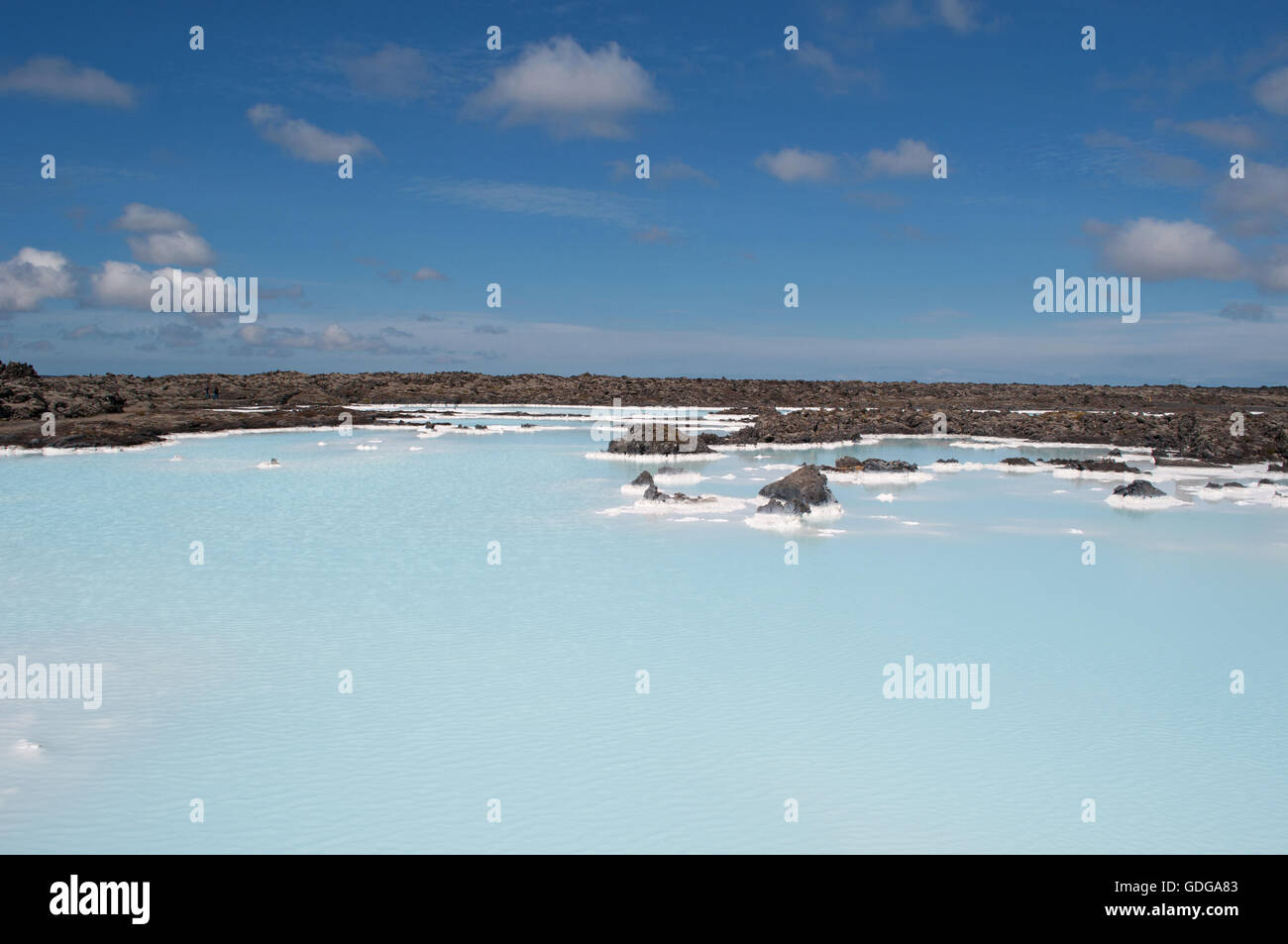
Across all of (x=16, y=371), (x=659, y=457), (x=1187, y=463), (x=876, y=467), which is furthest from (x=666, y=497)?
(x=16, y=371)

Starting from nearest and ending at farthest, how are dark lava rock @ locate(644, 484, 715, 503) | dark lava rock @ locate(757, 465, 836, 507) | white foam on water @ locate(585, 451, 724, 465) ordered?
dark lava rock @ locate(757, 465, 836, 507) → dark lava rock @ locate(644, 484, 715, 503) → white foam on water @ locate(585, 451, 724, 465)

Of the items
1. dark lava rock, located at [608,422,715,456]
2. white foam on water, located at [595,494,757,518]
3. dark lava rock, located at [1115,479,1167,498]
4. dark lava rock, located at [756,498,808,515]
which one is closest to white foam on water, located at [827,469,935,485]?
dark lava rock, located at [1115,479,1167,498]

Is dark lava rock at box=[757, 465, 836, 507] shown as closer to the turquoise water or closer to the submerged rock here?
the turquoise water

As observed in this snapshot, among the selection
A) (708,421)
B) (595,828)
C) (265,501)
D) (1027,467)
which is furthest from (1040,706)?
(708,421)

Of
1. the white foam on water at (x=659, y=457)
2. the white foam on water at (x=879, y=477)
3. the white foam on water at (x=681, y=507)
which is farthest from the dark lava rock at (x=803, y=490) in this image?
the white foam on water at (x=659, y=457)
